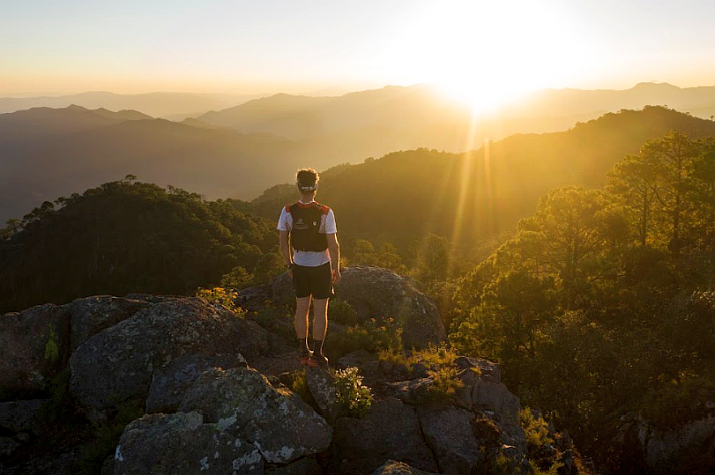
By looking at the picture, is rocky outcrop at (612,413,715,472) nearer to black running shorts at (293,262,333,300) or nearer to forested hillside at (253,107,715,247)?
black running shorts at (293,262,333,300)

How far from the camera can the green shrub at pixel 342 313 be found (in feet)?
40.4

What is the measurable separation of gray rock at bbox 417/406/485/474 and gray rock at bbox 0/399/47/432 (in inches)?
288

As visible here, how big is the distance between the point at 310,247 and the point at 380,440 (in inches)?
137

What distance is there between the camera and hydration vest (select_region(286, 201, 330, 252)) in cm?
755

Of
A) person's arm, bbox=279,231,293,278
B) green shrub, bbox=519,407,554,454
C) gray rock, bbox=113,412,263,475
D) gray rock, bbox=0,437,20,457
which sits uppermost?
person's arm, bbox=279,231,293,278

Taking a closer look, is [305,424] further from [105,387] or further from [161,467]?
[105,387]

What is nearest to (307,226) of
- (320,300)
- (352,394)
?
(320,300)

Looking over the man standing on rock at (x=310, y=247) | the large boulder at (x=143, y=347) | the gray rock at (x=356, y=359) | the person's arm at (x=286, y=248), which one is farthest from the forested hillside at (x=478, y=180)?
the person's arm at (x=286, y=248)

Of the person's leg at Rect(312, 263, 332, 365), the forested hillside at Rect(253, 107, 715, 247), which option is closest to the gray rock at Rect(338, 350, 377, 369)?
the person's leg at Rect(312, 263, 332, 365)

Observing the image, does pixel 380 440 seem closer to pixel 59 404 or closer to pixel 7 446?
pixel 59 404

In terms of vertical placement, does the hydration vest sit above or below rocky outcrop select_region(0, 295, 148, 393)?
above

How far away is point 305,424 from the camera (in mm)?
6465

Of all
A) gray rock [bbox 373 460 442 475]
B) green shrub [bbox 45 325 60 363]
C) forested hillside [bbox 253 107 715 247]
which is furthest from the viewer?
forested hillside [bbox 253 107 715 247]

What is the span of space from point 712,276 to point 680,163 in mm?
10778
